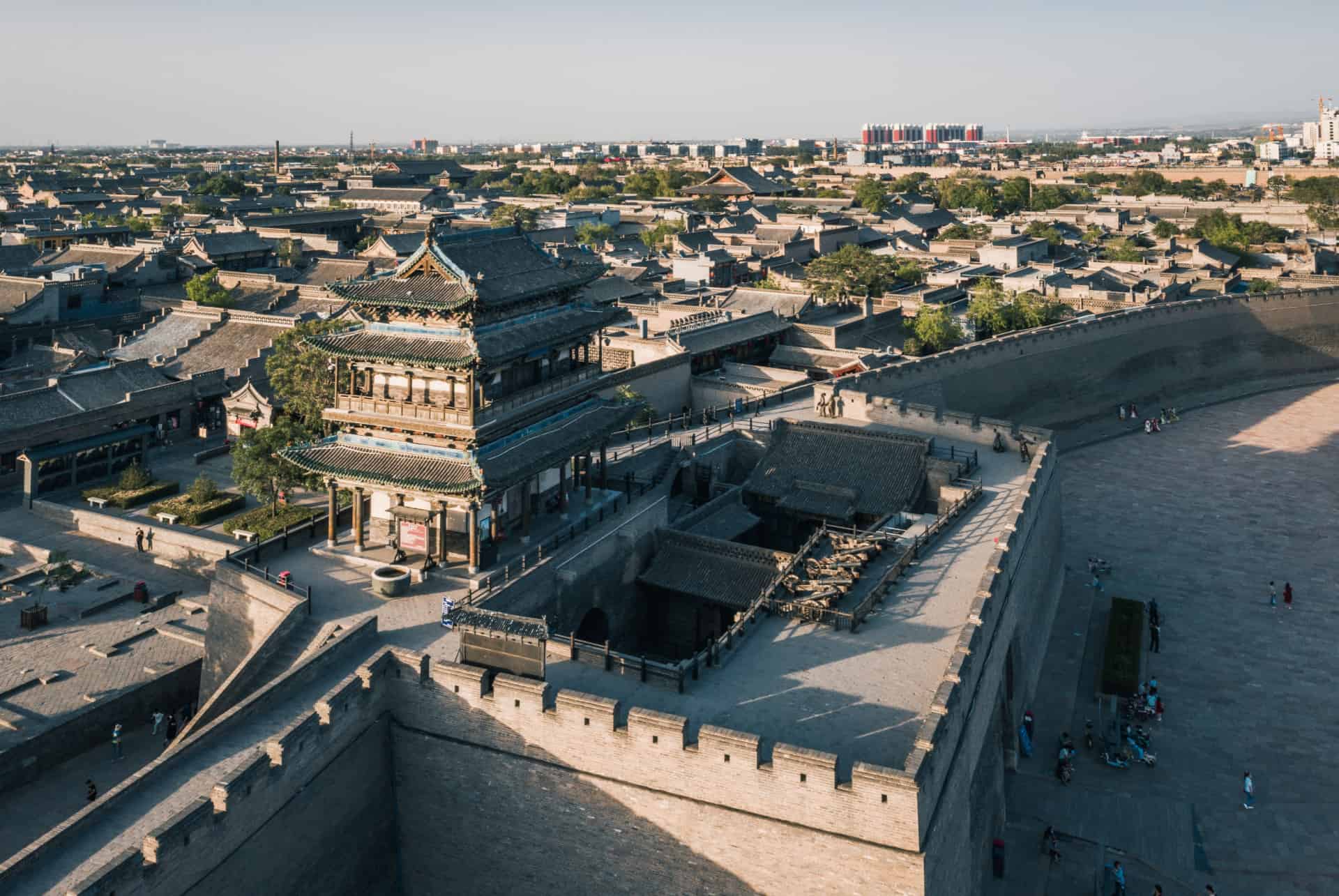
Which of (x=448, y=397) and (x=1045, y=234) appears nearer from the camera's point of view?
(x=448, y=397)

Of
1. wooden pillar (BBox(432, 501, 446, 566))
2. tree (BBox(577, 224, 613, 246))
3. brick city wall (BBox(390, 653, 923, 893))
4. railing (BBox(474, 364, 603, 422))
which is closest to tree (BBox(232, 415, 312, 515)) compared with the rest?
wooden pillar (BBox(432, 501, 446, 566))

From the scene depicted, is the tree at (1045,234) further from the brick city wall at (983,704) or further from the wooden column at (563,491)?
the wooden column at (563,491)

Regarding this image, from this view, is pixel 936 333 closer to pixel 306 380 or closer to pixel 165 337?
pixel 306 380

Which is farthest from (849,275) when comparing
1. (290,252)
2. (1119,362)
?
(290,252)

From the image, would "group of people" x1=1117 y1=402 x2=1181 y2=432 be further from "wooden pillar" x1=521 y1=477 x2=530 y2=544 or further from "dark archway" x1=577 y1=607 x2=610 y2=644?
"wooden pillar" x1=521 y1=477 x2=530 y2=544

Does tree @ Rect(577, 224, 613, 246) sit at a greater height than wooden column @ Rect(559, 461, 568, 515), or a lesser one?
greater

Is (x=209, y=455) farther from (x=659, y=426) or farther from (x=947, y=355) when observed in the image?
(x=947, y=355)
